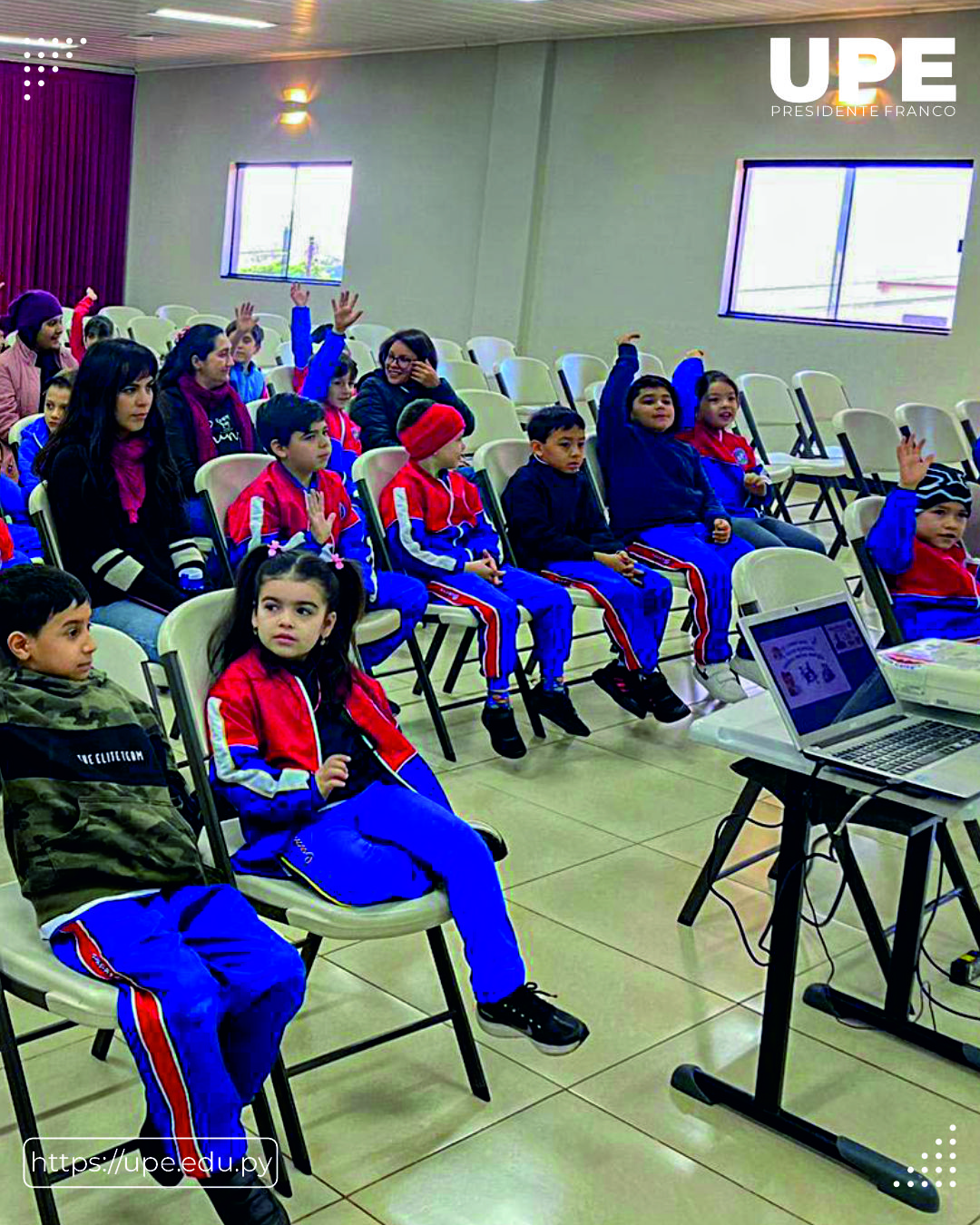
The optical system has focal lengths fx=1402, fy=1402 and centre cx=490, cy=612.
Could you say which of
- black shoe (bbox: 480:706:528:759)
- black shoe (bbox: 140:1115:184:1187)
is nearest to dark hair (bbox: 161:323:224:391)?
black shoe (bbox: 480:706:528:759)

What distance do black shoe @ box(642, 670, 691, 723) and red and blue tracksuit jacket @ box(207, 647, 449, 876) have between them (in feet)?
6.86

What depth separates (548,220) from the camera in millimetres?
10359

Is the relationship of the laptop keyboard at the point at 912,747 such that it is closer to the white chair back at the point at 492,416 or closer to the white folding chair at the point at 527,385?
the white chair back at the point at 492,416

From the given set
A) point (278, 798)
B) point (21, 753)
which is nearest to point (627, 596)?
point (278, 798)

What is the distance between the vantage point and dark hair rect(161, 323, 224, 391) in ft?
15.7

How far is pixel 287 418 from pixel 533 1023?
214 cm

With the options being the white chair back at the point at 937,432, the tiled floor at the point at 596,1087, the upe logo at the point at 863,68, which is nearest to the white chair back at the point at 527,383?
the white chair back at the point at 937,432

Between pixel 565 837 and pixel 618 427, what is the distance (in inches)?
75.8

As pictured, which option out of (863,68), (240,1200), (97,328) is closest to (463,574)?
(240,1200)

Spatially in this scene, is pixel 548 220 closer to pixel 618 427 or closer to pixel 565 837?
pixel 618 427

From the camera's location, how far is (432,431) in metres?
4.27

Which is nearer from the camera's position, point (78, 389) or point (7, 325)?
point (78, 389)

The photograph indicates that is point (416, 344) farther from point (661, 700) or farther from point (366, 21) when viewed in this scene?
point (366, 21)

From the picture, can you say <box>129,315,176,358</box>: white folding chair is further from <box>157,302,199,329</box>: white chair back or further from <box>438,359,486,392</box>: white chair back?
<box>438,359,486,392</box>: white chair back
